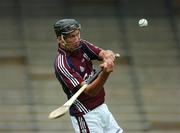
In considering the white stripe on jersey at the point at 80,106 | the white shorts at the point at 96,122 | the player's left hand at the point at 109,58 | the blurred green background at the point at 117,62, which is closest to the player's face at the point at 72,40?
the player's left hand at the point at 109,58

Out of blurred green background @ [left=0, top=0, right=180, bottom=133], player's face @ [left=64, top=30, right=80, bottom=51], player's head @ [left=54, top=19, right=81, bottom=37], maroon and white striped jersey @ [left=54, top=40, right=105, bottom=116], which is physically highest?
player's head @ [left=54, top=19, right=81, bottom=37]

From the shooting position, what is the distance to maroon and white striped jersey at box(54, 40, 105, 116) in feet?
19.8

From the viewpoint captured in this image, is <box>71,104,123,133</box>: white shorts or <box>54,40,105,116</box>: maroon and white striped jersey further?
<box>71,104,123,133</box>: white shorts

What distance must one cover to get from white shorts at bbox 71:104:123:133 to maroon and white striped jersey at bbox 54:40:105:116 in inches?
1.7

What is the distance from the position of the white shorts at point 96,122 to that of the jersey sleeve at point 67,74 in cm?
28

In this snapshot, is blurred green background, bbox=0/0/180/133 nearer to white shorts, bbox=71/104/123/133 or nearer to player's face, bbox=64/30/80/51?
white shorts, bbox=71/104/123/133

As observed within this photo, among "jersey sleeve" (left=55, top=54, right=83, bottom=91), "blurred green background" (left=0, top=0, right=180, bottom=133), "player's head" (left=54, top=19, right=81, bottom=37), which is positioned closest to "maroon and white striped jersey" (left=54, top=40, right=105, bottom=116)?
"jersey sleeve" (left=55, top=54, right=83, bottom=91)

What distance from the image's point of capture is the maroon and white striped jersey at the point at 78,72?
603 cm

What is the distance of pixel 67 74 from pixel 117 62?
18.4 feet

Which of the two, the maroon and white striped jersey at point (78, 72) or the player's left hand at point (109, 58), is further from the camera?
the maroon and white striped jersey at point (78, 72)

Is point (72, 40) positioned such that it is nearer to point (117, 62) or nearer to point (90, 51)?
point (90, 51)

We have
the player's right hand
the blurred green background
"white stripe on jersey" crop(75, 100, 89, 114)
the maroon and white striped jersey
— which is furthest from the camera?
the blurred green background

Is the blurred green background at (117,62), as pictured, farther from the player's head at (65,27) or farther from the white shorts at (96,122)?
the player's head at (65,27)

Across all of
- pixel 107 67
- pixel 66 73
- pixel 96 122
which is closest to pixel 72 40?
pixel 66 73
